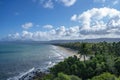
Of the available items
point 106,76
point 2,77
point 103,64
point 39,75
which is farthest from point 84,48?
point 106,76

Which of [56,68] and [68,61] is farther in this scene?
[68,61]

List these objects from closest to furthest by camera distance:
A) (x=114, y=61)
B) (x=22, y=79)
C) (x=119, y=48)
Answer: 1. (x=114, y=61)
2. (x=22, y=79)
3. (x=119, y=48)

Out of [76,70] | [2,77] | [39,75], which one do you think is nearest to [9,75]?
[2,77]

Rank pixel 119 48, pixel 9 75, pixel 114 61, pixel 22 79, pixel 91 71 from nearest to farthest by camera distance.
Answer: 1. pixel 91 71
2. pixel 114 61
3. pixel 22 79
4. pixel 9 75
5. pixel 119 48

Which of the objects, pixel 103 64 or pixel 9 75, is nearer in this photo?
pixel 103 64

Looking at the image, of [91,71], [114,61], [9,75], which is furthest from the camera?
[9,75]

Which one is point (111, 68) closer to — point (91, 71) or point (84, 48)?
point (91, 71)

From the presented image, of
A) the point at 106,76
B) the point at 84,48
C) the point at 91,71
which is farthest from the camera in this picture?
the point at 84,48

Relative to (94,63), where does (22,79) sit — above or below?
below

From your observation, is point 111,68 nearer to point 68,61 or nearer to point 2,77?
point 68,61
